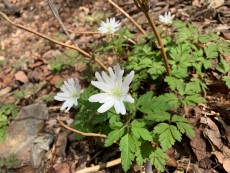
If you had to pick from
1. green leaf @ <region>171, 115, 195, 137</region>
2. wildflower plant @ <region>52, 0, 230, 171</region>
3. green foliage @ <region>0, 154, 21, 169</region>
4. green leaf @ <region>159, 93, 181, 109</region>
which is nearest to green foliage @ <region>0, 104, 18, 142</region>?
green foliage @ <region>0, 154, 21, 169</region>

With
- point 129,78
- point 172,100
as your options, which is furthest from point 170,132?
point 129,78

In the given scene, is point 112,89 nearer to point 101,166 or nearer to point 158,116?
point 158,116

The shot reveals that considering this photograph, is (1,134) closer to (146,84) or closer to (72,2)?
(146,84)

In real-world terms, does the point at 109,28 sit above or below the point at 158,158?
above

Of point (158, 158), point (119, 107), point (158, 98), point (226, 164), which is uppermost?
point (119, 107)

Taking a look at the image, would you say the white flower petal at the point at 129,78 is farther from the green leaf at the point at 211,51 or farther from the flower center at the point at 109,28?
the flower center at the point at 109,28

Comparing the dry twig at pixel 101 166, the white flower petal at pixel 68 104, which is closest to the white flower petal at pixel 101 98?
the white flower petal at pixel 68 104

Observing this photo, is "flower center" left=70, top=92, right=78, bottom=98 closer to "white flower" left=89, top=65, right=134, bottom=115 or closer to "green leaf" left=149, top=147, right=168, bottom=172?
"white flower" left=89, top=65, right=134, bottom=115
